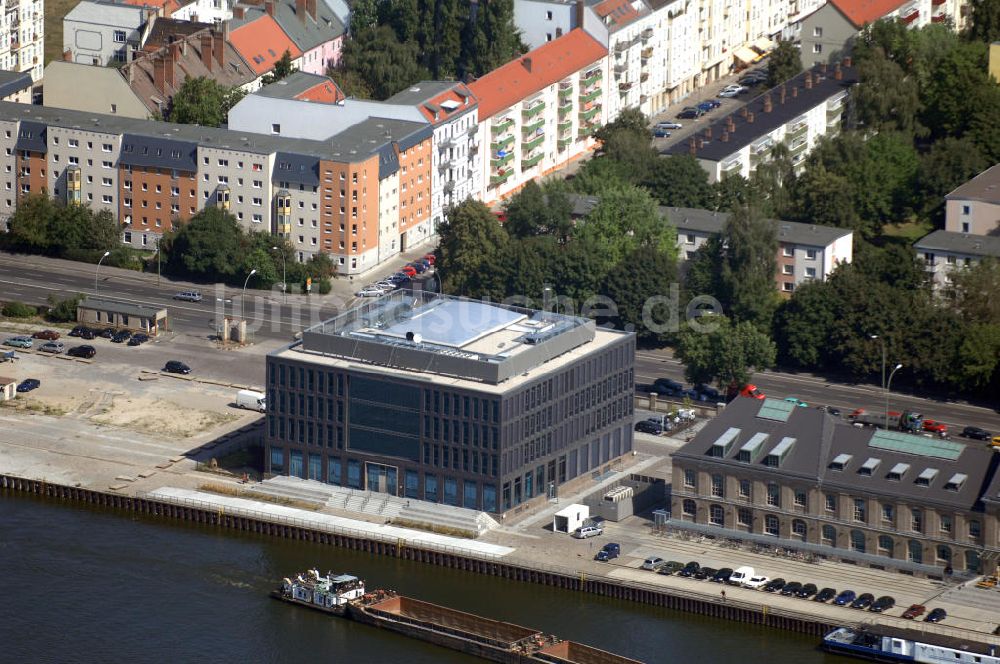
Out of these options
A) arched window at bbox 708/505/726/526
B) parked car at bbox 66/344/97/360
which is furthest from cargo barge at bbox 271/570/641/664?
parked car at bbox 66/344/97/360

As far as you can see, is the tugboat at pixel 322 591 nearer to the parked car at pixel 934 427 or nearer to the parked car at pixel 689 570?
the parked car at pixel 689 570

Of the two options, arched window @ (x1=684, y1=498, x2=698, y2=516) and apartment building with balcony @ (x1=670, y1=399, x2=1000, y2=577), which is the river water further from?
arched window @ (x1=684, y1=498, x2=698, y2=516)

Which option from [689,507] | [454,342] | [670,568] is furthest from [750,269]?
[670,568]

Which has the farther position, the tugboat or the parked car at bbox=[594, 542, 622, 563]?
the parked car at bbox=[594, 542, 622, 563]

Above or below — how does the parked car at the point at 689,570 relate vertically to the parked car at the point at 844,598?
above

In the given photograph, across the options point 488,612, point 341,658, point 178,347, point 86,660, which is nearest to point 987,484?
point 488,612

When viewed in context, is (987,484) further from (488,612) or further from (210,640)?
(210,640)

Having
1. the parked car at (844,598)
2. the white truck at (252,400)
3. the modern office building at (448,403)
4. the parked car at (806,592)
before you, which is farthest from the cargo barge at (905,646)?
the white truck at (252,400)
